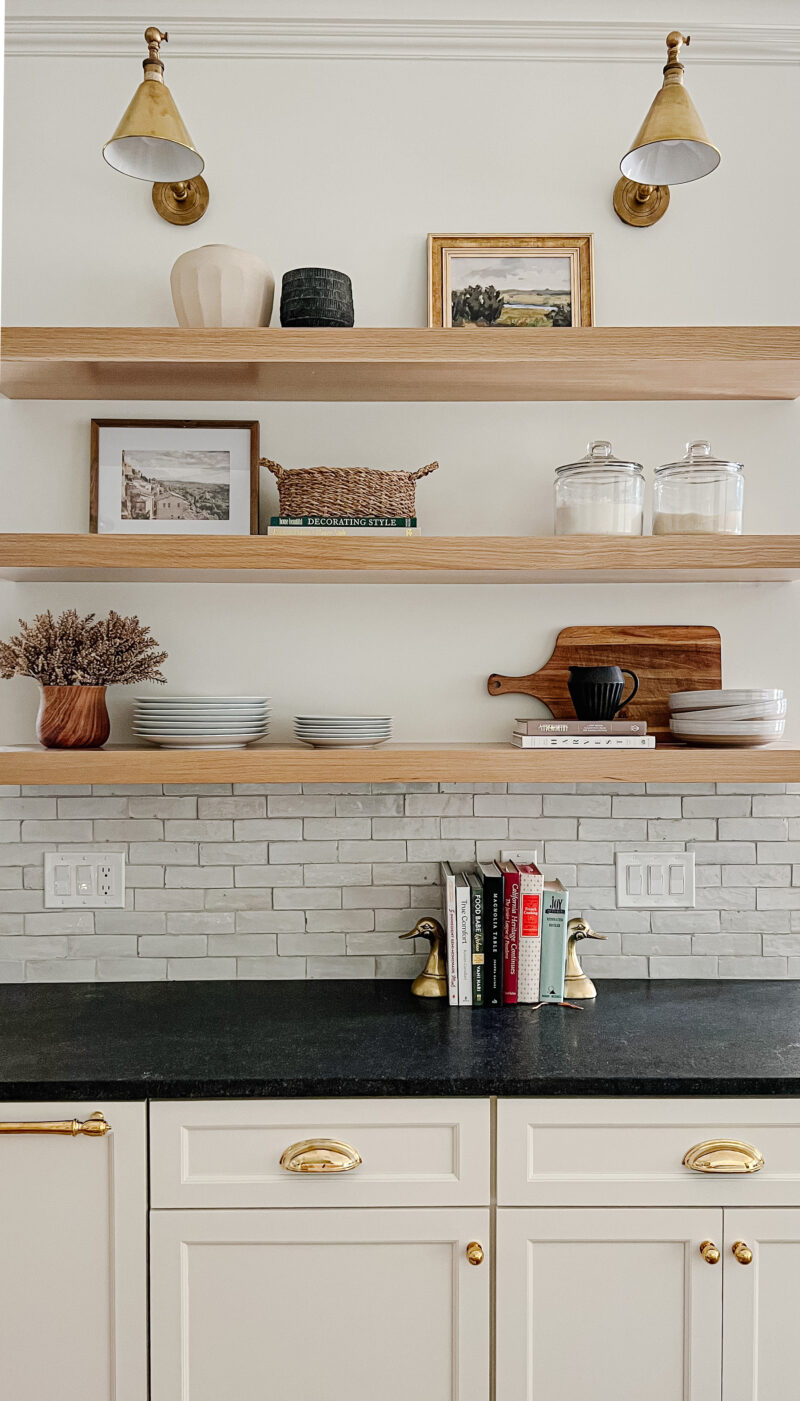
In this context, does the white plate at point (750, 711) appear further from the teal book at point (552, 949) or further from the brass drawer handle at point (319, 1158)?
the brass drawer handle at point (319, 1158)

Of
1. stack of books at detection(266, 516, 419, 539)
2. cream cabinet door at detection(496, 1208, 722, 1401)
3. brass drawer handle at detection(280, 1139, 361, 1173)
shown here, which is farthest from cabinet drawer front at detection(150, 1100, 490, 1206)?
stack of books at detection(266, 516, 419, 539)

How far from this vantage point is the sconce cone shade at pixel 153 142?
5.40 ft

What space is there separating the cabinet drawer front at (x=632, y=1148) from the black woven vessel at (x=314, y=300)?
139 centimetres

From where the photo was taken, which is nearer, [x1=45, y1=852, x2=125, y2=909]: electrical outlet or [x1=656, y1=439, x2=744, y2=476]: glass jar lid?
[x1=656, y1=439, x2=744, y2=476]: glass jar lid

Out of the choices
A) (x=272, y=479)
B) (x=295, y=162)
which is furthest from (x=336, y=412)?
(x=295, y=162)

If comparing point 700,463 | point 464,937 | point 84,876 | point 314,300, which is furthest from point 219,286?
point 464,937

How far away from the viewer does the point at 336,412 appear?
2049 mm

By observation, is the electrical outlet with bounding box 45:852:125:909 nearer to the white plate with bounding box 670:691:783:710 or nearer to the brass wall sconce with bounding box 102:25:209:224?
the white plate with bounding box 670:691:783:710

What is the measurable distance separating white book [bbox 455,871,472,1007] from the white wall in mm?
365

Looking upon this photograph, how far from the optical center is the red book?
1.84 m

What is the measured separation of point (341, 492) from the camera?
183 cm

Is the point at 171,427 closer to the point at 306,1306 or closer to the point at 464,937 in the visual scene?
the point at 464,937

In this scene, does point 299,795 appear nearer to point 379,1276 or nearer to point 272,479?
point 272,479

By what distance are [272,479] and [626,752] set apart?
0.90 metres
